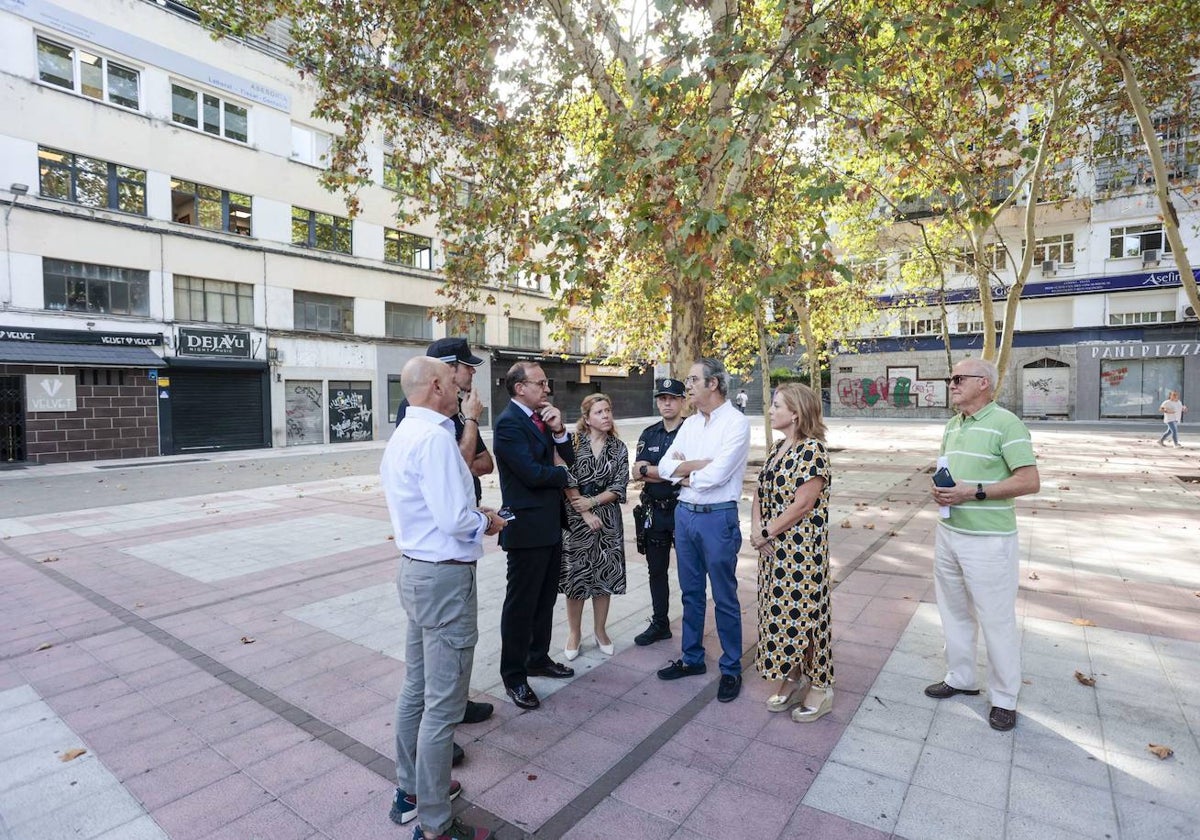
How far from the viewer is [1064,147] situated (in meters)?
12.7

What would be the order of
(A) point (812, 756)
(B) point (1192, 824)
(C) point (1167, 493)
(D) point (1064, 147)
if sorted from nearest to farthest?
(B) point (1192, 824) → (A) point (812, 756) → (C) point (1167, 493) → (D) point (1064, 147)

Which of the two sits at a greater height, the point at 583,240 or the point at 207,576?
the point at 583,240

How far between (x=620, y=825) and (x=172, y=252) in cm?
2387

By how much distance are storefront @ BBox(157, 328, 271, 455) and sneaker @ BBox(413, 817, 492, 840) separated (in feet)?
73.4

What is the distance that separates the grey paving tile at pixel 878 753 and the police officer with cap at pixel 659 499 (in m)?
1.63

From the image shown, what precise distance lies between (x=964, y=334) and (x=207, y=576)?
38.8 m

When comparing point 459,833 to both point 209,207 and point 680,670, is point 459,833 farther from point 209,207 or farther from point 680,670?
point 209,207

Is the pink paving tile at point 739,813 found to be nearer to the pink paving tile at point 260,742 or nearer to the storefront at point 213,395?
the pink paving tile at point 260,742

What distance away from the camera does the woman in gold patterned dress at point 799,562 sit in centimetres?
383

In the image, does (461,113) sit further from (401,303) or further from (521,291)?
(521,291)

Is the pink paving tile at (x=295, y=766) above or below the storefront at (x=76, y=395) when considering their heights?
below

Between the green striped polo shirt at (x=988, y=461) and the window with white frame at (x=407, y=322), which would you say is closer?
the green striped polo shirt at (x=988, y=461)

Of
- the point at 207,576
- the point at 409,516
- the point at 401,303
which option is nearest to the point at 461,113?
the point at 207,576

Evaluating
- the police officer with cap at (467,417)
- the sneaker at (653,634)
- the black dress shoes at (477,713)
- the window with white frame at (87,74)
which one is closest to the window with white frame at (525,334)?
the window with white frame at (87,74)
